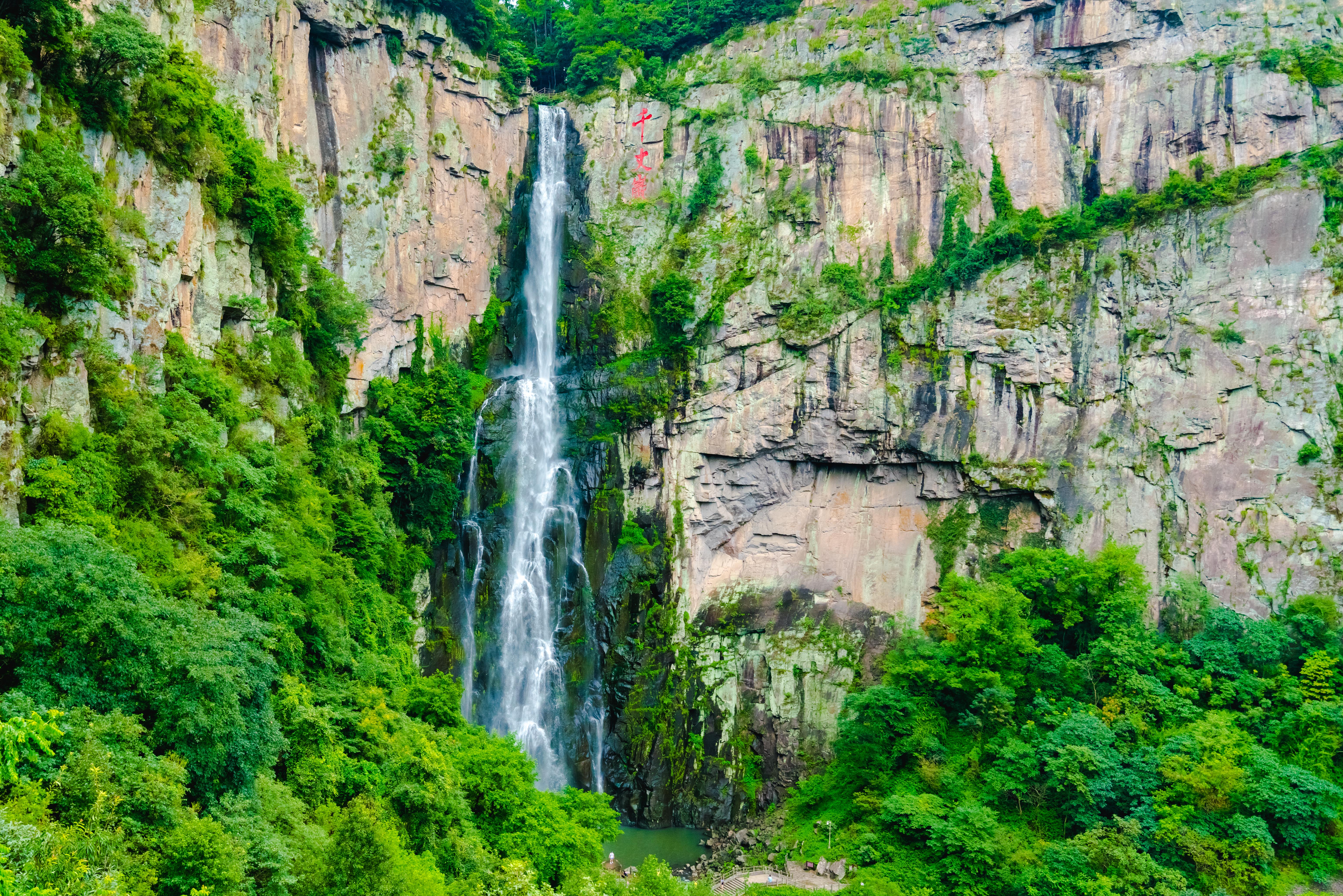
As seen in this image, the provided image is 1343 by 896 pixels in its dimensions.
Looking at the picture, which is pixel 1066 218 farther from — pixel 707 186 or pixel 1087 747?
pixel 1087 747

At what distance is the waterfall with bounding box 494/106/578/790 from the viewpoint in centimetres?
2933

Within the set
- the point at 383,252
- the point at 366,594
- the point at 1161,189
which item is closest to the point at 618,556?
the point at 366,594

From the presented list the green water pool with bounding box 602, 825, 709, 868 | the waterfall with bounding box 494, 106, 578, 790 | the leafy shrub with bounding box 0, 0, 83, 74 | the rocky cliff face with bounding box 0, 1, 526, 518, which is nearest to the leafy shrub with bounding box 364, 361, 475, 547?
the rocky cliff face with bounding box 0, 1, 526, 518

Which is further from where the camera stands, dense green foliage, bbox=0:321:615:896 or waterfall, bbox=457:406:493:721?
waterfall, bbox=457:406:493:721

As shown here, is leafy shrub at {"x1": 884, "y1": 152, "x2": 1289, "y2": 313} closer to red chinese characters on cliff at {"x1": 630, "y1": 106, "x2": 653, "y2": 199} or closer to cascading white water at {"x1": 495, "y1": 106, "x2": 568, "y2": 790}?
red chinese characters on cliff at {"x1": 630, "y1": 106, "x2": 653, "y2": 199}

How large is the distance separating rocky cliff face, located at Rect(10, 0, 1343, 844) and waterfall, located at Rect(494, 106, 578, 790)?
785 millimetres

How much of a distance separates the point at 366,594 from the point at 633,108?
20.8 m

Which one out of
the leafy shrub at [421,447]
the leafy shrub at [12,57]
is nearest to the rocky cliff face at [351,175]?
the leafy shrub at [421,447]

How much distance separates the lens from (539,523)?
102 ft

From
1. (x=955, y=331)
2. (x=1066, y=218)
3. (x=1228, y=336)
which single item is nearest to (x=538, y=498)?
(x=955, y=331)

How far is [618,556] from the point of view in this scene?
31.2m

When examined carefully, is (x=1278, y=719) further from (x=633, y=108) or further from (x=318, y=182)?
(x=318, y=182)

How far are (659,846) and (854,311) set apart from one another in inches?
709

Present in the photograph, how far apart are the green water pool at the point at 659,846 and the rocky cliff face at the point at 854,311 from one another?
0.58 metres
